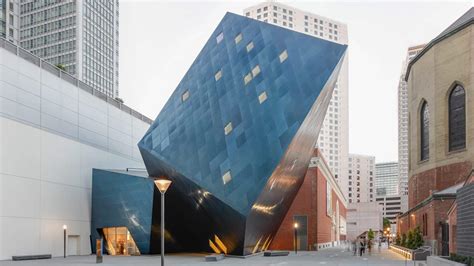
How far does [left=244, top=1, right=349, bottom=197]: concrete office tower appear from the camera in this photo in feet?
534

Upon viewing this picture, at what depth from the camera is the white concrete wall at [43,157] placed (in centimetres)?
3519

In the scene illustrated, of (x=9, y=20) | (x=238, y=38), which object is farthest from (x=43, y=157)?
(x=9, y=20)

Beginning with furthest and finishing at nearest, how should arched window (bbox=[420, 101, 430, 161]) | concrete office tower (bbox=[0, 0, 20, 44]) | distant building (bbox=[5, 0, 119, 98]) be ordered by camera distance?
1. distant building (bbox=[5, 0, 119, 98])
2. concrete office tower (bbox=[0, 0, 20, 44])
3. arched window (bbox=[420, 101, 430, 161])

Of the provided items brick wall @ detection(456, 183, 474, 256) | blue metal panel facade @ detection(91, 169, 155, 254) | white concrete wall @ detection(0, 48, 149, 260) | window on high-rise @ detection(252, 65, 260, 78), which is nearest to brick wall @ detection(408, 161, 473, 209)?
window on high-rise @ detection(252, 65, 260, 78)

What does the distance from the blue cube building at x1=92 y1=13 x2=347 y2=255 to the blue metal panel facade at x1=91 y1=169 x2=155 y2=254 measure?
191 centimetres

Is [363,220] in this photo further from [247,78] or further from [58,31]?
[58,31]

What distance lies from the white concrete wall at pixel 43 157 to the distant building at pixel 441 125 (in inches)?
1161

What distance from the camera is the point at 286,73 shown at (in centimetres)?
3319

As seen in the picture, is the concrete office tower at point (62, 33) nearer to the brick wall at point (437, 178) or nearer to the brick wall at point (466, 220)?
the brick wall at point (437, 178)

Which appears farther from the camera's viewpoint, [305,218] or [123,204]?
[305,218]

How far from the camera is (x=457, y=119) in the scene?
4647 cm

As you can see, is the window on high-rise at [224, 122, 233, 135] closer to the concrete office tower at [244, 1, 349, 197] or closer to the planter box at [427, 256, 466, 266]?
the planter box at [427, 256, 466, 266]

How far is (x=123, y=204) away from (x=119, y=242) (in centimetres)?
361

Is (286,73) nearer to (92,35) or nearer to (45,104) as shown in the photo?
(45,104)
